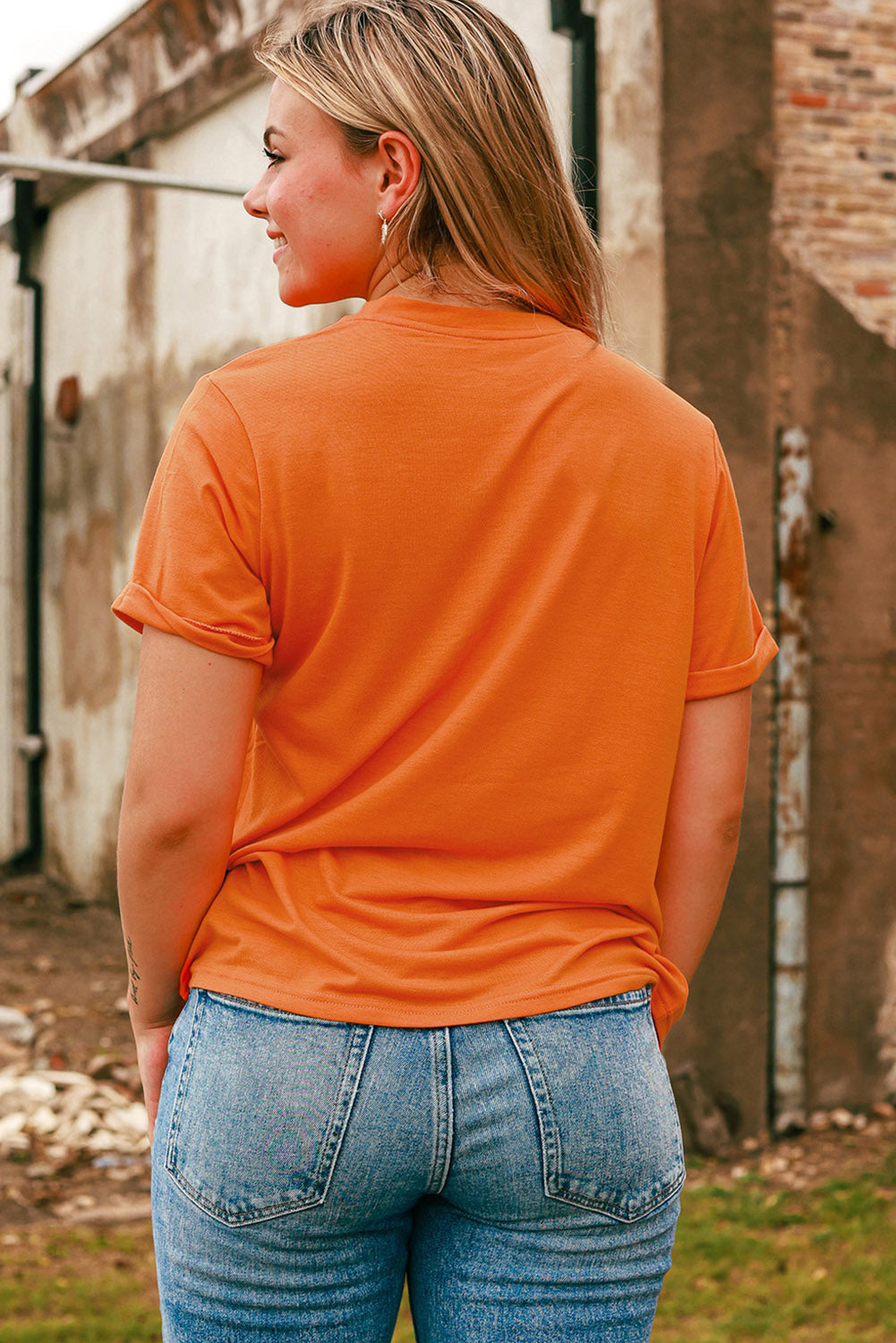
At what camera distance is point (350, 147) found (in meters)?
1.39

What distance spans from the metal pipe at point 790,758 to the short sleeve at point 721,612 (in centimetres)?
418

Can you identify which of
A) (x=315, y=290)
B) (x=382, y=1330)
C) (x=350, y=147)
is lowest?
(x=382, y=1330)

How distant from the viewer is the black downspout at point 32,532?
1082 centimetres

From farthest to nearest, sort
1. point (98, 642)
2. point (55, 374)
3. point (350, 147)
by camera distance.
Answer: point (55, 374)
point (98, 642)
point (350, 147)

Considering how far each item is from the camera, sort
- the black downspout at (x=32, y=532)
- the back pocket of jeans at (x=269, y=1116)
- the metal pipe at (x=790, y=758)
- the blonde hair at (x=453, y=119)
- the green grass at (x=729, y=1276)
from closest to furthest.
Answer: the back pocket of jeans at (x=269, y=1116), the blonde hair at (x=453, y=119), the green grass at (x=729, y=1276), the metal pipe at (x=790, y=758), the black downspout at (x=32, y=532)

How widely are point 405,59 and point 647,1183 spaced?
1139mm

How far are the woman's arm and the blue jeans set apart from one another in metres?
0.30

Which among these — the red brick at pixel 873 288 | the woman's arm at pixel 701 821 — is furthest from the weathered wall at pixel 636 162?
the woman's arm at pixel 701 821

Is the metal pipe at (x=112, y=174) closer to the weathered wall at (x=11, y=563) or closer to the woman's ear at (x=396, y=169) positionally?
the weathered wall at (x=11, y=563)

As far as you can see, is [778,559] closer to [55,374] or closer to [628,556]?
[628,556]

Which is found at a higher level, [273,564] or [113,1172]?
[273,564]

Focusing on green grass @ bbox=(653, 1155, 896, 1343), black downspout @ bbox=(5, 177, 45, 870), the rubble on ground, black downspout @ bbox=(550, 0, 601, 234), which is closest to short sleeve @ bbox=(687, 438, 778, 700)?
green grass @ bbox=(653, 1155, 896, 1343)

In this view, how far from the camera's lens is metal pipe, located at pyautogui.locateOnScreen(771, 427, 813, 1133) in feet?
18.4

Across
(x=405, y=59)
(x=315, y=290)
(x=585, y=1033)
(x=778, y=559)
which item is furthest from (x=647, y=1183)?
(x=778, y=559)
